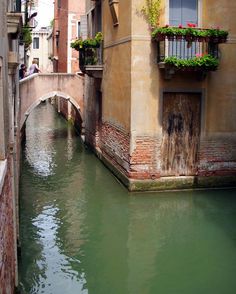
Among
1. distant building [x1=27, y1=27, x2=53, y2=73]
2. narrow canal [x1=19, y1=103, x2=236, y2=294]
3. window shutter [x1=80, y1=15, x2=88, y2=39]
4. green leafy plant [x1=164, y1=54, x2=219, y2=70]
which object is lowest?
narrow canal [x1=19, y1=103, x2=236, y2=294]

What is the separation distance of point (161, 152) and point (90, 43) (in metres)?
5.05

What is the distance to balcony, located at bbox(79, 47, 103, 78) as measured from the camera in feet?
48.2

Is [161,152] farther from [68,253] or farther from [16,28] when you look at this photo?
[16,28]

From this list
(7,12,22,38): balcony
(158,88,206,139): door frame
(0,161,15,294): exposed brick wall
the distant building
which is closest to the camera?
(0,161,15,294): exposed brick wall

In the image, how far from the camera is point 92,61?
1492 centimetres

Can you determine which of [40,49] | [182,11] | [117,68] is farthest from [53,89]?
[40,49]

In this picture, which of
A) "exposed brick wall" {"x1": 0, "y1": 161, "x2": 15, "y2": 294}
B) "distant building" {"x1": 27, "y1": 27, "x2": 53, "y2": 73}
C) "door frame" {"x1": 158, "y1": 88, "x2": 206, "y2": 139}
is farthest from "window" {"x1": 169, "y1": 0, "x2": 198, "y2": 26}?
"distant building" {"x1": 27, "y1": 27, "x2": 53, "y2": 73}

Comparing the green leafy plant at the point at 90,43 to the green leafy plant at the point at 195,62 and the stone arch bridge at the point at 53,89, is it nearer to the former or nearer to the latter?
the stone arch bridge at the point at 53,89

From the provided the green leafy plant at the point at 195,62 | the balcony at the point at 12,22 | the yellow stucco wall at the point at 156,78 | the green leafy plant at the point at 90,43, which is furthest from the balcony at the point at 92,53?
the balcony at the point at 12,22

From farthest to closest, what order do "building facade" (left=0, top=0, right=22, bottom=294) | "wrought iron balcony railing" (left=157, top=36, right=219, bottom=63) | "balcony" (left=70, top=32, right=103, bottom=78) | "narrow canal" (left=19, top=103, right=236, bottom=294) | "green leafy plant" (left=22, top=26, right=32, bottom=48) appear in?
"green leafy plant" (left=22, top=26, right=32, bottom=48) → "balcony" (left=70, top=32, right=103, bottom=78) → "wrought iron balcony railing" (left=157, top=36, right=219, bottom=63) → "narrow canal" (left=19, top=103, right=236, bottom=294) → "building facade" (left=0, top=0, right=22, bottom=294)

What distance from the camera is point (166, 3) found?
10773mm

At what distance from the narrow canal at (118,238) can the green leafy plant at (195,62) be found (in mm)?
2909

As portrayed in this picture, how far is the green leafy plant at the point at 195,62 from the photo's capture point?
1027 cm

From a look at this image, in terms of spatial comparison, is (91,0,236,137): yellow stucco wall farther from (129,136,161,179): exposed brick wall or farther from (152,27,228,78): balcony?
(152,27,228,78): balcony
